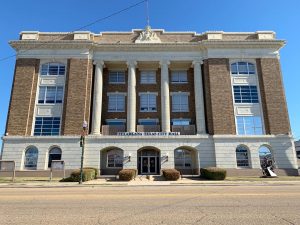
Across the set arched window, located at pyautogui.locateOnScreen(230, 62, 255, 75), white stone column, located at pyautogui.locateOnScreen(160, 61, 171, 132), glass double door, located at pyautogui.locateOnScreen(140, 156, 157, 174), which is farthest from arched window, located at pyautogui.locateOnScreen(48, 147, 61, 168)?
arched window, located at pyautogui.locateOnScreen(230, 62, 255, 75)

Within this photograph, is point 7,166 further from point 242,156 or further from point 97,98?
point 242,156

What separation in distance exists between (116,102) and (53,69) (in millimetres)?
10181

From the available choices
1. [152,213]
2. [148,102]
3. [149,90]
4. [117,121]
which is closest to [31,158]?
[117,121]

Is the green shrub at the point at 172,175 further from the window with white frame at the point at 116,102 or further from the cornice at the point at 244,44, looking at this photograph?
the cornice at the point at 244,44

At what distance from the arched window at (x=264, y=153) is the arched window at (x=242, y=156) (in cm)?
170

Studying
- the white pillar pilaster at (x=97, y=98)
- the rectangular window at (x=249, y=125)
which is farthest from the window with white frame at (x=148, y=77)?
the rectangular window at (x=249, y=125)

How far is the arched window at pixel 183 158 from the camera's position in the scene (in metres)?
31.5

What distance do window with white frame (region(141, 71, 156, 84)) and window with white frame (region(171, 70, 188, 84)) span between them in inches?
117

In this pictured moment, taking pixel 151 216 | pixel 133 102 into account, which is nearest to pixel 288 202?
pixel 151 216

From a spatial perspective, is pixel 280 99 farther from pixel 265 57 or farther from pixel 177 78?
pixel 177 78

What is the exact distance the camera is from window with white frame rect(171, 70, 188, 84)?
117 ft

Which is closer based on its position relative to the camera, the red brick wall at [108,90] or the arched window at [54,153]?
the arched window at [54,153]

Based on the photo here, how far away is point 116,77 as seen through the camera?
117 ft

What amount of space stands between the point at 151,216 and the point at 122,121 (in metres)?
27.0
